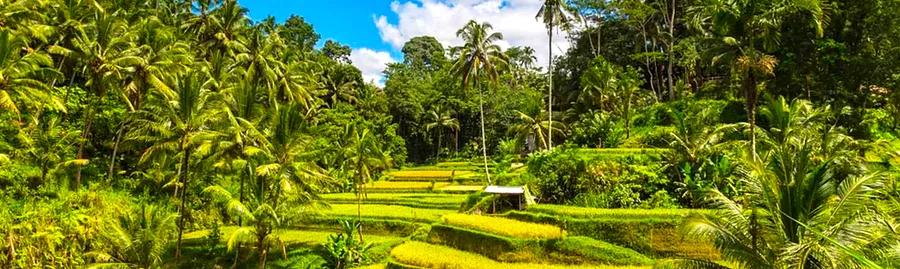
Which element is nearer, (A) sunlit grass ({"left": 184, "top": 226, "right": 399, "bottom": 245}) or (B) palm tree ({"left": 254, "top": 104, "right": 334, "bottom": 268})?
(B) palm tree ({"left": 254, "top": 104, "right": 334, "bottom": 268})

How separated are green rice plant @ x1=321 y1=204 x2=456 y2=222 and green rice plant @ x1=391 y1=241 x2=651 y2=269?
272 inches

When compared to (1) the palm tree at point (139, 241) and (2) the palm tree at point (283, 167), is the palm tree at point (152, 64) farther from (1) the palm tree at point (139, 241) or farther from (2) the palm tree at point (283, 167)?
(1) the palm tree at point (139, 241)

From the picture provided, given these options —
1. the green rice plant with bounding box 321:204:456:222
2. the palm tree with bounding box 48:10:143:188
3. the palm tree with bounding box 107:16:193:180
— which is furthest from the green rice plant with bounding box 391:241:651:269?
the palm tree with bounding box 48:10:143:188

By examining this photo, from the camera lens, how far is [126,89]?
2575cm

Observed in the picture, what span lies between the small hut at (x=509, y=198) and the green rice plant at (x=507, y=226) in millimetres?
1541

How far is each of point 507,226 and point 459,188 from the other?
61.7 feet

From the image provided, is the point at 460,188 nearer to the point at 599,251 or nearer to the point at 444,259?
the point at 444,259

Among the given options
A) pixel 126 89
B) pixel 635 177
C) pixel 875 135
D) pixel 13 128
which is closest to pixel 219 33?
pixel 126 89

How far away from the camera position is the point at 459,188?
124 ft

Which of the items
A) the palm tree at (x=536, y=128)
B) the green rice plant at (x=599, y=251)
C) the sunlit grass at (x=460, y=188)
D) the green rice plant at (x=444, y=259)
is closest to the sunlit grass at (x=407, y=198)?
the sunlit grass at (x=460, y=188)

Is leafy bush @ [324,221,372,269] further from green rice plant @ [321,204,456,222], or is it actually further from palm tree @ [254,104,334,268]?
green rice plant @ [321,204,456,222]

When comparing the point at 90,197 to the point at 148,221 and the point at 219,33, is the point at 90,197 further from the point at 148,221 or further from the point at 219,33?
the point at 219,33

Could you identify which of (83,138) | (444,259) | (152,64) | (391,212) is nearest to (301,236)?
(391,212)

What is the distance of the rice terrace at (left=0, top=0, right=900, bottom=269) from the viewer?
428 inches
